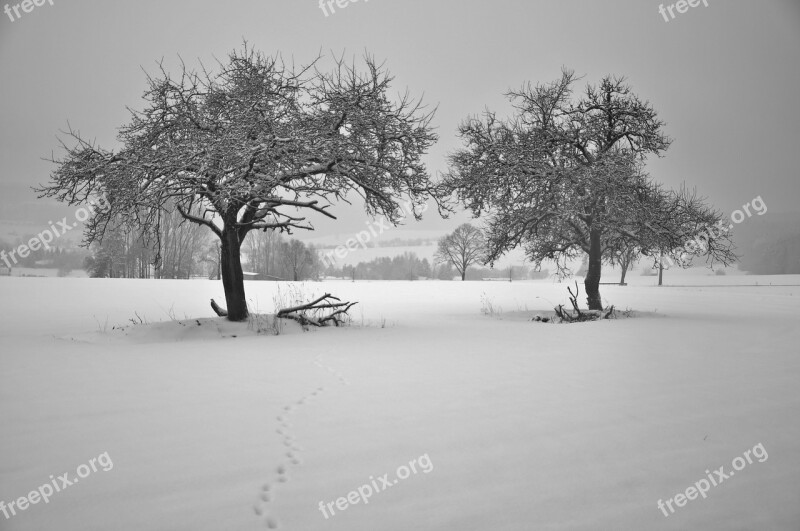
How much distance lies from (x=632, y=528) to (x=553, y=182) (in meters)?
12.6

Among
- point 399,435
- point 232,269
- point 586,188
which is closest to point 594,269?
point 586,188

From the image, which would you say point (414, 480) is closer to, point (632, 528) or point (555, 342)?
point (632, 528)

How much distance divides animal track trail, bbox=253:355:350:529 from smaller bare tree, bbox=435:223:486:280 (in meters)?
56.0

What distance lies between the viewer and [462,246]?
6231 centimetres

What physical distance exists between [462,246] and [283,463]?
2361 inches

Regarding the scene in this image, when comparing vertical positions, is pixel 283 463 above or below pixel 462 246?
below

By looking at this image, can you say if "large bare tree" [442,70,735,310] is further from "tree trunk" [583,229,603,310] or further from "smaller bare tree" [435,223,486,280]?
"smaller bare tree" [435,223,486,280]

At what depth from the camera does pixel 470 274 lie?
89.6m

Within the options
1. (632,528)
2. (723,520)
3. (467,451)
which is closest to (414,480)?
(467,451)

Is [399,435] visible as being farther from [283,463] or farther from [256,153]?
[256,153]

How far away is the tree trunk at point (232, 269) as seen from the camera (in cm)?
1130

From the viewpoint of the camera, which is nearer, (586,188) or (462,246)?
(586,188)

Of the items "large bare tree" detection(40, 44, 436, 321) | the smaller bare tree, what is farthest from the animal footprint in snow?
the smaller bare tree

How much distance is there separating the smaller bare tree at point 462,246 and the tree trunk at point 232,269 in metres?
50.0
